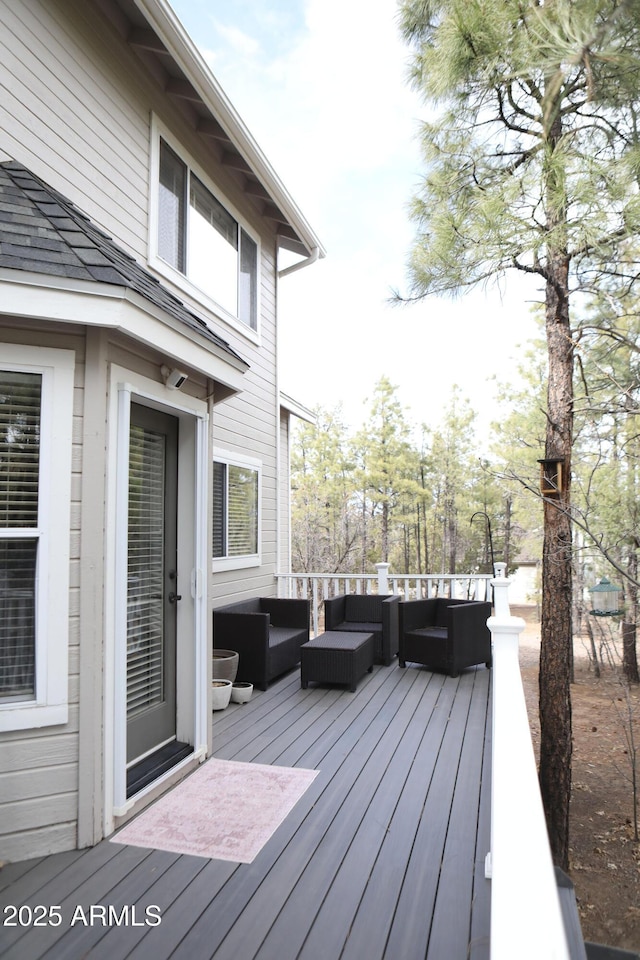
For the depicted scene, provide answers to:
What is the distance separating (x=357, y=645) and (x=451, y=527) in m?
17.1

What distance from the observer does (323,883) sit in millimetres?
2316

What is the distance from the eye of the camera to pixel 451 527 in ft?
71.9

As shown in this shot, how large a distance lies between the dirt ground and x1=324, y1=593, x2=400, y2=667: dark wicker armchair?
2.40 metres

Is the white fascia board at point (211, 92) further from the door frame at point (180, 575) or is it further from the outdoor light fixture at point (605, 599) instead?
the outdoor light fixture at point (605, 599)

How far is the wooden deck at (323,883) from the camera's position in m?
1.97

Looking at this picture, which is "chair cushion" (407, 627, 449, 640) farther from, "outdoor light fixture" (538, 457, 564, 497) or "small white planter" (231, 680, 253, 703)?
"small white planter" (231, 680, 253, 703)

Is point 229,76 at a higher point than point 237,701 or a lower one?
higher

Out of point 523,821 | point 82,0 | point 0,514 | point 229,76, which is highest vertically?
point 229,76

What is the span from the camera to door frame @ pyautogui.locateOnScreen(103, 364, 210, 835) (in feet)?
→ 8.93

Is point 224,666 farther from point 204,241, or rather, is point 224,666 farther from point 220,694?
point 204,241

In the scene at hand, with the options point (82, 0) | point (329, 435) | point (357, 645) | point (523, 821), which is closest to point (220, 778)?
point (357, 645)

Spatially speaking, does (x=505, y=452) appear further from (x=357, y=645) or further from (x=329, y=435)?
(x=357, y=645)

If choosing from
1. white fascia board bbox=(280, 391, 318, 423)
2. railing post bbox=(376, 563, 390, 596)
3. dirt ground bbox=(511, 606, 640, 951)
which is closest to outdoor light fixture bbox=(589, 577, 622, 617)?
dirt ground bbox=(511, 606, 640, 951)

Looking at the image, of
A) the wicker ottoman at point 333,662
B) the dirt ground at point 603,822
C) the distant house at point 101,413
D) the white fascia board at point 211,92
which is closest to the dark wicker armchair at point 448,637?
the wicker ottoman at point 333,662
